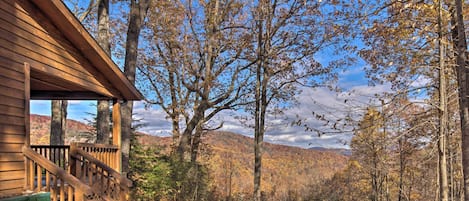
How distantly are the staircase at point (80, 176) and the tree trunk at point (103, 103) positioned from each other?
235 cm

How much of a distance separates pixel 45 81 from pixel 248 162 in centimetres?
1487

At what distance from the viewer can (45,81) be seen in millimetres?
7395

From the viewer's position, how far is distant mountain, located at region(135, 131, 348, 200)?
720 inches

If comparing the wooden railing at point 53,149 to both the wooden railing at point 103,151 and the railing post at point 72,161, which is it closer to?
the wooden railing at point 103,151

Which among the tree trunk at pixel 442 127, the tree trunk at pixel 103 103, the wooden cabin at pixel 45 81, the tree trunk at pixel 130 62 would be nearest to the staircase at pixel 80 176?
the wooden cabin at pixel 45 81

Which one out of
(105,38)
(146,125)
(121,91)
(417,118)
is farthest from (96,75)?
(417,118)

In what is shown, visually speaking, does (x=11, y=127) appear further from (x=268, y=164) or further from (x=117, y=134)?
(x=268, y=164)

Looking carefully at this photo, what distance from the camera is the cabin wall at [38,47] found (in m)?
5.39

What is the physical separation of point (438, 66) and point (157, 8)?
11.9 m

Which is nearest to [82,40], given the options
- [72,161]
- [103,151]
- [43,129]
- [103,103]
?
[72,161]

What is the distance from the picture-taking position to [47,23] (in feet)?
20.8

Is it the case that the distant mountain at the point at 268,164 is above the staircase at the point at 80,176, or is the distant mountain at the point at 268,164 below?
below

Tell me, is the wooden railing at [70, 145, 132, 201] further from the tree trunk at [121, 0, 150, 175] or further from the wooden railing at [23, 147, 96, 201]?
the tree trunk at [121, 0, 150, 175]

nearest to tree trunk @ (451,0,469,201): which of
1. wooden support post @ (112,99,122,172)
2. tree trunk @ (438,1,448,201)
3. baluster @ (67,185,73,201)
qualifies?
tree trunk @ (438,1,448,201)
